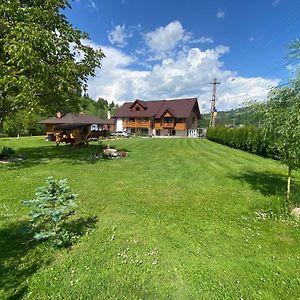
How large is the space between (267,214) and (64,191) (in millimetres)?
5625

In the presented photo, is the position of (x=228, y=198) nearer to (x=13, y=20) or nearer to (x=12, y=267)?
(x=12, y=267)

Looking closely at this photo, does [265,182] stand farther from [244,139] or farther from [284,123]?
[244,139]

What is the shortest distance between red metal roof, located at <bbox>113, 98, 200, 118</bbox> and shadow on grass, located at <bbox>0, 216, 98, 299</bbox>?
48.2 metres

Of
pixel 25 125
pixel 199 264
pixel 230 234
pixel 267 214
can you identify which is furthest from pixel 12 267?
pixel 25 125

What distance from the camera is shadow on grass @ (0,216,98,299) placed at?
3.82 metres

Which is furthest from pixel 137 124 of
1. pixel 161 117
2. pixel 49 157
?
pixel 49 157

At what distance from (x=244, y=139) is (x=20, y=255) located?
22142 millimetres

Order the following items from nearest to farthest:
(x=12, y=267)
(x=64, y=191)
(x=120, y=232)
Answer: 1. (x=12, y=267)
2. (x=64, y=191)
3. (x=120, y=232)

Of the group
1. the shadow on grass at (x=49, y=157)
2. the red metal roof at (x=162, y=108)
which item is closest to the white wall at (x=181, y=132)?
the red metal roof at (x=162, y=108)

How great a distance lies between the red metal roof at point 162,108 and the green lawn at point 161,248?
45119 mm

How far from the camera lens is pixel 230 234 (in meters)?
5.61

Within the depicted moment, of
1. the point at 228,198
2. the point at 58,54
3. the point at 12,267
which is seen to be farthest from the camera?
the point at 58,54

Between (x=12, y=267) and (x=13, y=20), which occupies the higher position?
(x=13, y=20)

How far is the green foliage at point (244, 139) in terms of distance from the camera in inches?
779
